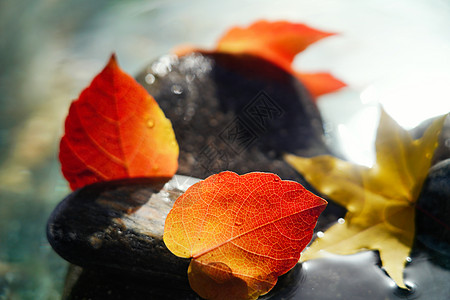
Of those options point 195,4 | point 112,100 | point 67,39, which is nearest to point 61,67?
point 67,39

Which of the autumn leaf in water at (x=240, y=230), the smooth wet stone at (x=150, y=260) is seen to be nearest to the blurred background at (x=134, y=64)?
the smooth wet stone at (x=150, y=260)

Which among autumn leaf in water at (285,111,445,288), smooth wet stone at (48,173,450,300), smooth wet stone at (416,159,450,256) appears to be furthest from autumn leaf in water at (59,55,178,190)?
smooth wet stone at (416,159,450,256)

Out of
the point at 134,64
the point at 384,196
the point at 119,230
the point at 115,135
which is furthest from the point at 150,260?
the point at 134,64

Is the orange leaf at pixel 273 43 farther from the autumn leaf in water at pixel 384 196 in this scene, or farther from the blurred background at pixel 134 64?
the autumn leaf in water at pixel 384 196

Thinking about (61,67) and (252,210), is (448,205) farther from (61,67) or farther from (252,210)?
(61,67)

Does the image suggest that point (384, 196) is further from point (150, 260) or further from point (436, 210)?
point (150, 260)
